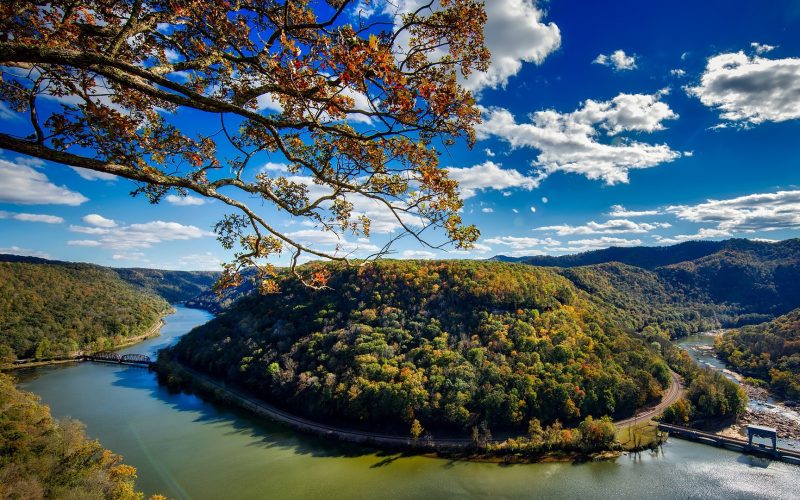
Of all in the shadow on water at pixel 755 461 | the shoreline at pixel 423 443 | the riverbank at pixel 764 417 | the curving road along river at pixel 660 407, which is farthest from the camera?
the curving road along river at pixel 660 407

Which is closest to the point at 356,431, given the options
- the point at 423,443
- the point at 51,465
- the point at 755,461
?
the point at 423,443

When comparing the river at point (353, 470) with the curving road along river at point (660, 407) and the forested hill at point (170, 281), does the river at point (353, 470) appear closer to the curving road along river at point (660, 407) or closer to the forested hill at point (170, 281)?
the curving road along river at point (660, 407)

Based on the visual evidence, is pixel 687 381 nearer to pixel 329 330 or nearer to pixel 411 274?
pixel 411 274

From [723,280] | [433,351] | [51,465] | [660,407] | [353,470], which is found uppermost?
[723,280]

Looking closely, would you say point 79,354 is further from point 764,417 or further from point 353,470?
point 764,417

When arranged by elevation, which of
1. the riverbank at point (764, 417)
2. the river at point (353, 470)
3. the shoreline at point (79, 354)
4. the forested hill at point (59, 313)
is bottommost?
the riverbank at point (764, 417)

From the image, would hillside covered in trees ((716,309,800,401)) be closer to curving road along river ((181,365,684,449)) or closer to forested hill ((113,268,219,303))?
curving road along river ((181,365,684,449))

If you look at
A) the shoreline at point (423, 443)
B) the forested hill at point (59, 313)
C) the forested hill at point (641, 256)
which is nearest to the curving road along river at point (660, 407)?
the shoreline at point (423, 443)
